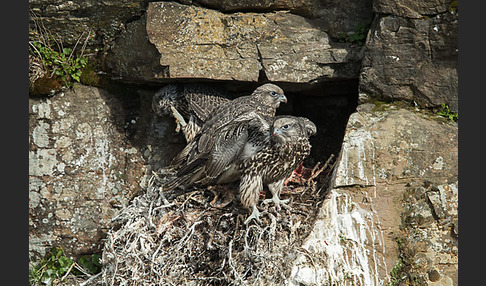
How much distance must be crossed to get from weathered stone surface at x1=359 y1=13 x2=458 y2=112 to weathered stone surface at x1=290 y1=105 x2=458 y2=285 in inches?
9.8

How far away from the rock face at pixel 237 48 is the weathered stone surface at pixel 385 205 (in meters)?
0.92

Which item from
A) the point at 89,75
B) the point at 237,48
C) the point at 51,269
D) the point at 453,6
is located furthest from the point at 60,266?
the point at 453,6

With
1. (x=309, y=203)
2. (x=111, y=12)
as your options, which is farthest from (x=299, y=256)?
(x=111, y=12)

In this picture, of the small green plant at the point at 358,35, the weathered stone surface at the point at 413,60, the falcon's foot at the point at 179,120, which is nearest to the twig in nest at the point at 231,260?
the falcon's foot at the point at 179,120

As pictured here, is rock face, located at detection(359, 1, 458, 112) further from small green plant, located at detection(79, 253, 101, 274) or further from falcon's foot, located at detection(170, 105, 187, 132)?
small green plant, located at detection(79, 253, 101, 274)

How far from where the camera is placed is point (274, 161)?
560 centimetres

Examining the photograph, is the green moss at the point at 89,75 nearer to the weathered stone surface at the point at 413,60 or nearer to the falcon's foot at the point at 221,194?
the falcon's foot at the point at 221,194

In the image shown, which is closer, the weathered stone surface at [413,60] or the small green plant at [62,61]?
the weathered stone surface at [413,60]

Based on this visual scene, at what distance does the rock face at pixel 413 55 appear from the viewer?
565 cm

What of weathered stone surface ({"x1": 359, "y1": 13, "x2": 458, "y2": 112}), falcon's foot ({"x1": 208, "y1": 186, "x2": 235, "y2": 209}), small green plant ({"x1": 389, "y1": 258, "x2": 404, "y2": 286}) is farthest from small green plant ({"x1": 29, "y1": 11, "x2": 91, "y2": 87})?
small green plant ({"x1": 389, "y1": 258, "x2": 404, "y2": 286})

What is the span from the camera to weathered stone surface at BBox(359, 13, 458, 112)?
18.5 ft

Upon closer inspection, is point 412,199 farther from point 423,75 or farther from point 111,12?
point 111,12

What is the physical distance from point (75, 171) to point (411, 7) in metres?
3.73

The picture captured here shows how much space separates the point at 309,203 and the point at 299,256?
852mm
